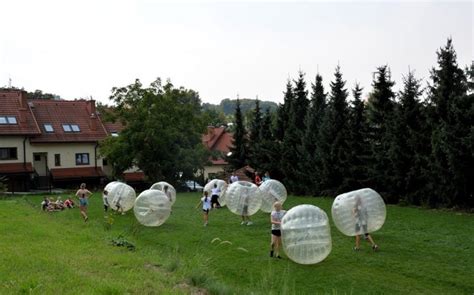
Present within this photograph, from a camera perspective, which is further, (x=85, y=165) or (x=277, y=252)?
(x=85, y=165)

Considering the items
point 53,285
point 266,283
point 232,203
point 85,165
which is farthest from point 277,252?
point 85,165

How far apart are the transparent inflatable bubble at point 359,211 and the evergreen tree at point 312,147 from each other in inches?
655

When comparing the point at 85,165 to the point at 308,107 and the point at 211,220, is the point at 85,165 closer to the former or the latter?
the point at 308,107

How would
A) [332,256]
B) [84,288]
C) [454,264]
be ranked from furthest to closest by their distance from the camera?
[332,256]
[454,264]
[84,288]

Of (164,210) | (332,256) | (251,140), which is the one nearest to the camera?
(332,256)

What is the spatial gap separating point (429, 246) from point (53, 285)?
1101 cm

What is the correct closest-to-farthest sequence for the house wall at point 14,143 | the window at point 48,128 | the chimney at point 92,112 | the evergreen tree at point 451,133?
the evergreen tree at point 451,133, the house wall at point 14,143, the window at point 48,128, the chimney at point 92,112

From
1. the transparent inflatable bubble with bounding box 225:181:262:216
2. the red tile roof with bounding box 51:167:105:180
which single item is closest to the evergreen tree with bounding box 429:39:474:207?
the transparent inflatable bubble with bounding box 225:181:262:216

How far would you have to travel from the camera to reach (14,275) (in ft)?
32.0

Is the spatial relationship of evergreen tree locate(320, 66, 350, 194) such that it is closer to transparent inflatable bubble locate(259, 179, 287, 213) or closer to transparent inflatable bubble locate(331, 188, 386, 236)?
transparent inflatable bubble locate(259, 179, 287, 213)

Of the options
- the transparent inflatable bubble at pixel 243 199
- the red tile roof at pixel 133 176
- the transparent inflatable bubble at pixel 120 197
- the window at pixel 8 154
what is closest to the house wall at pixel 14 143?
the window at pixel 8 154

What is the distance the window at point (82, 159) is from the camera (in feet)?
160

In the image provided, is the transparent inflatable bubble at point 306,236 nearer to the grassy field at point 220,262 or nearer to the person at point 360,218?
the grassy field at point 220,262

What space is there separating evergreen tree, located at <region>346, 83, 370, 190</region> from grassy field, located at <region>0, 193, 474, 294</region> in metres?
8.38
